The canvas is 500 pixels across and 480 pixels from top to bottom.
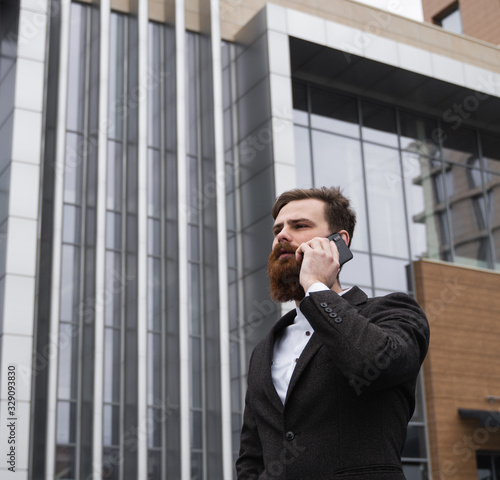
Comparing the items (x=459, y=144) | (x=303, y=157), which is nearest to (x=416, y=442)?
(x=303, y=157)

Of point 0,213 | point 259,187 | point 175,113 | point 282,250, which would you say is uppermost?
point 175,113

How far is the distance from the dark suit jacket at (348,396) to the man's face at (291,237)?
25 centimetres

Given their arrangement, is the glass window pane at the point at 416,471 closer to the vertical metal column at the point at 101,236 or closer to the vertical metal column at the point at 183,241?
the vertical metal column at the point at 183,241

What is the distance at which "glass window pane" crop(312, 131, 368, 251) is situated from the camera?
1925 cm

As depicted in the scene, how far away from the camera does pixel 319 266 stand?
2812 mm

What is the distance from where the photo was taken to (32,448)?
13.5 metres

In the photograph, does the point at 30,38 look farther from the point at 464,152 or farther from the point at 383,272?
the point at 464,152

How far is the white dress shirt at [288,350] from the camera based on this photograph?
2.92m

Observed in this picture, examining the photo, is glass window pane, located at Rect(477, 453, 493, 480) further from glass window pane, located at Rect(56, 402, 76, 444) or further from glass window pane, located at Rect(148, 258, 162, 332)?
glass window pane, located at Rect(56, 402, 76, 444)

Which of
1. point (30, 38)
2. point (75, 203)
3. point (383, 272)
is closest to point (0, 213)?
point (75, 203)

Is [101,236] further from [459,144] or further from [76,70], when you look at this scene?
[459,144]

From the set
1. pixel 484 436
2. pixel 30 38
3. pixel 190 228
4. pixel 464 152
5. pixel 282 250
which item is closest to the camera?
pixel 282 250

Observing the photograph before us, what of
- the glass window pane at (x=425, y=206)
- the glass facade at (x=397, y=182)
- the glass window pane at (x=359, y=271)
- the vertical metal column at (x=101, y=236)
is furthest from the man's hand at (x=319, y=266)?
the glass window pane at (x=425, y=206)

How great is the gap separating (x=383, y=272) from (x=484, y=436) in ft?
14.9
